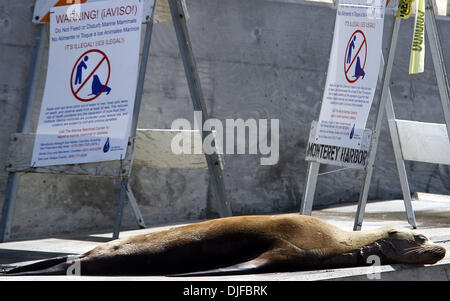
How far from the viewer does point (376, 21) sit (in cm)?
533

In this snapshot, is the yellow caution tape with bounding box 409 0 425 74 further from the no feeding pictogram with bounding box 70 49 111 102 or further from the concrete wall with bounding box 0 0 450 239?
the no feeding pictogram with bounding box 70 49 111 102

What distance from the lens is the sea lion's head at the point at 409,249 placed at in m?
3.53

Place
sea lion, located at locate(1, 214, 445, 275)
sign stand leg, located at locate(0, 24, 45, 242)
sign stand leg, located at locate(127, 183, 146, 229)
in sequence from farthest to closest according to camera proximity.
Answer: sign stand leg, located at locate(127, 183, 146, 229)
sign stand leg, located at locate(0, 24, 45, 242)
sea lion, located at locate(1, 214, 445, 275)

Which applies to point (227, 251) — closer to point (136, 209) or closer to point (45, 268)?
point (45, 268)

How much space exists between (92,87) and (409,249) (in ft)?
8.20

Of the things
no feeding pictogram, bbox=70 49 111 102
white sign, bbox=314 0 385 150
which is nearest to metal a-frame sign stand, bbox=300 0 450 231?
white sign, bbox=314 0 385 150

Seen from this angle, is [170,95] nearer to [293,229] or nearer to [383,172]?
[383,172]

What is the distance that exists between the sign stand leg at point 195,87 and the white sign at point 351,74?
3.14 feet

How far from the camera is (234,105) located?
695cm

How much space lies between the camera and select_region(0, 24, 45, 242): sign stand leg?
207 inches

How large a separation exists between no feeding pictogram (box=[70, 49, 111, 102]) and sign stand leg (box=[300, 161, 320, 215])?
1647mm

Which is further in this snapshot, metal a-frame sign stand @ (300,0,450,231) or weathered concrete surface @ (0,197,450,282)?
metal a-frame sign stand @ (300,0,450,231)

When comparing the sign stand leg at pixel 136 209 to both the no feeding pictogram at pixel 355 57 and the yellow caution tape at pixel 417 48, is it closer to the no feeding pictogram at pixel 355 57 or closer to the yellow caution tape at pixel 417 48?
the no feeding pictogram at pixel 355 57

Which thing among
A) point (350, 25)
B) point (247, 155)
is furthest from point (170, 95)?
point (350, 25)
